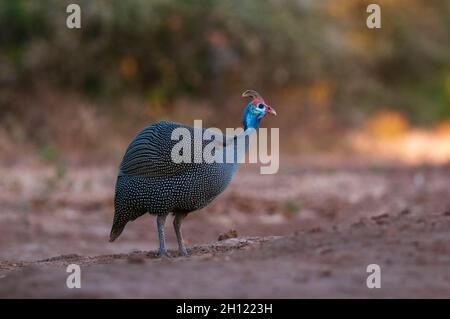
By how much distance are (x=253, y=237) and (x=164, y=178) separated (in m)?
1.12

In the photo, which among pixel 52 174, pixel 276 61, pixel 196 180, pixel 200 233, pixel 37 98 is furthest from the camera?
pixel 276 61

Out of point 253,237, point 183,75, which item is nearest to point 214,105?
point 183,75

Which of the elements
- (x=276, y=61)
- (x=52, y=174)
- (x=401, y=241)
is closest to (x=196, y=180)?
(x=401, y=241)

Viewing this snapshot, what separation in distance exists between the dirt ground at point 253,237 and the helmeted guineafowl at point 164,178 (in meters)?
0.39

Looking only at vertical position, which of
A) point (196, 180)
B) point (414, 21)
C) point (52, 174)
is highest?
point (414, 21)

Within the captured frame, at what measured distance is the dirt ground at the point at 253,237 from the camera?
4719 mm

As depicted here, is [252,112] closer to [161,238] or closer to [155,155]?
[155,155]

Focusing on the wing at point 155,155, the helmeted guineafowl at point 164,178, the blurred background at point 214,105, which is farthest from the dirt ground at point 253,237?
the wing at point 155,155

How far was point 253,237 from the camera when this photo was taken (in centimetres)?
756

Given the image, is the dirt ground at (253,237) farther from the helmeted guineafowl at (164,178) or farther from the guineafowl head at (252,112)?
the guineafowl head at (252,112)

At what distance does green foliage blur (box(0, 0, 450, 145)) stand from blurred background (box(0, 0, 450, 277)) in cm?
4

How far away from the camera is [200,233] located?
36.6ft
